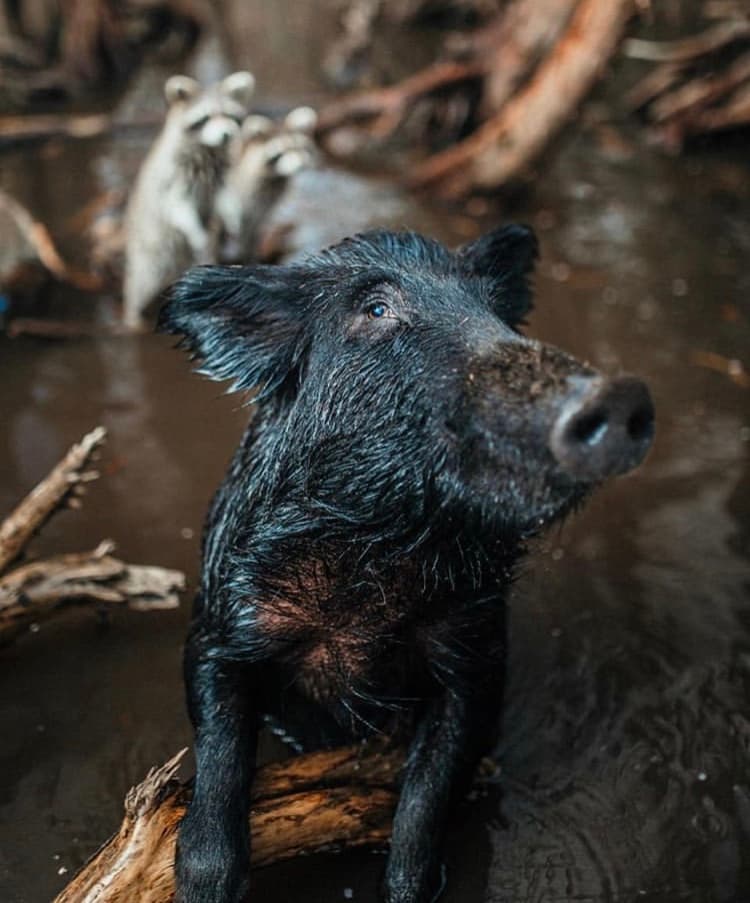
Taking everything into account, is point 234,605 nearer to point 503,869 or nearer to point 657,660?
point 503,869

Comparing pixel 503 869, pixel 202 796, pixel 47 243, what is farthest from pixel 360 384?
pixel 47 243

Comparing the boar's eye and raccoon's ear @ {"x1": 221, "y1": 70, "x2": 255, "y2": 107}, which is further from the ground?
raccoon's ear @ {"x1": 221, "y1": 70, "x2": 255, "y2": 107}

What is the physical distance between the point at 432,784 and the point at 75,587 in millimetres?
1153

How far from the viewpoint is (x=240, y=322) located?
2412mm

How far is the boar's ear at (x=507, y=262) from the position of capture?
8.63ft

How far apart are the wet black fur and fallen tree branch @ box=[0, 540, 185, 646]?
0.42 metres

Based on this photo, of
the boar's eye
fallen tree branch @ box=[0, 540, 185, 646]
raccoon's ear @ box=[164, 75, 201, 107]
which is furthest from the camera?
raccoon's ear @ box=[164, 75, 201, 107]

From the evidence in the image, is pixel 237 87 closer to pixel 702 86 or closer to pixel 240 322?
pixel 240 322

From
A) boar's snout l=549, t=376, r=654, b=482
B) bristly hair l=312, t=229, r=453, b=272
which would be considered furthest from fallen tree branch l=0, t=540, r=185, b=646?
boar's snout l=549, t=376, r=654, b=482

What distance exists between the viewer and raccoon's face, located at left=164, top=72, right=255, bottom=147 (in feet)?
18.2

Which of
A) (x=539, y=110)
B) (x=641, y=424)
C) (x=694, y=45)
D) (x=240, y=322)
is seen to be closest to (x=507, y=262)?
(x=240, y=322)

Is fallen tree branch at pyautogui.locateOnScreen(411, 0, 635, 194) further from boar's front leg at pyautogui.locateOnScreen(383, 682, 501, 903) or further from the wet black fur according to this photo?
boar's front leg at pyautogui.locateOnScreen(383, 682, 501, 903)

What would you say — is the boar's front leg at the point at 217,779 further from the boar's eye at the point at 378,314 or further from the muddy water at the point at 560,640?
the boar's eye at the point at 378,314

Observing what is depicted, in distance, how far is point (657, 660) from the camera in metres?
3.22
